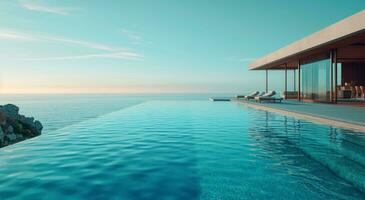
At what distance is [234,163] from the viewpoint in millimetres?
5246

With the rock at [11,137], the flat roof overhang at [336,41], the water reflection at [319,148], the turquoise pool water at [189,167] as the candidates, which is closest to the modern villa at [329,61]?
the flat roof overhang at [336,41]

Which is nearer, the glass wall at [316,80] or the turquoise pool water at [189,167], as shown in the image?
the turquoise pool water at [189,167]

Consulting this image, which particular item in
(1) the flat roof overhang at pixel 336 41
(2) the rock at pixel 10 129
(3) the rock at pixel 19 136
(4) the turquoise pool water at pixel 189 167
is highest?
(1) the flat roof overhang at pixel 336 41

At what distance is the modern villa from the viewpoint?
11836mm

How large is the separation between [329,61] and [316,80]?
8.61 feet

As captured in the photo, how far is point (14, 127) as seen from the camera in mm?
10492

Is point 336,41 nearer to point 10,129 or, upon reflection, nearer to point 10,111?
point 10,129

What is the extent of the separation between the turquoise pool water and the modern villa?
570cm

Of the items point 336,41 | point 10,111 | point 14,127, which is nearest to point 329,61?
point 336,41

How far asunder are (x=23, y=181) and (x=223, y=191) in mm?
3019

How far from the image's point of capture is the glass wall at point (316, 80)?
723 inches

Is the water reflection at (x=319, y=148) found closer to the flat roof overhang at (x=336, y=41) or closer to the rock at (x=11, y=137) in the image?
the flat roof overhang at (x=336, y=41)

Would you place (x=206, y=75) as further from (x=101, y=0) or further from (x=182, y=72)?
(x=101, y=0)

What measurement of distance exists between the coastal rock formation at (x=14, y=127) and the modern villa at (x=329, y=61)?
12.5m
